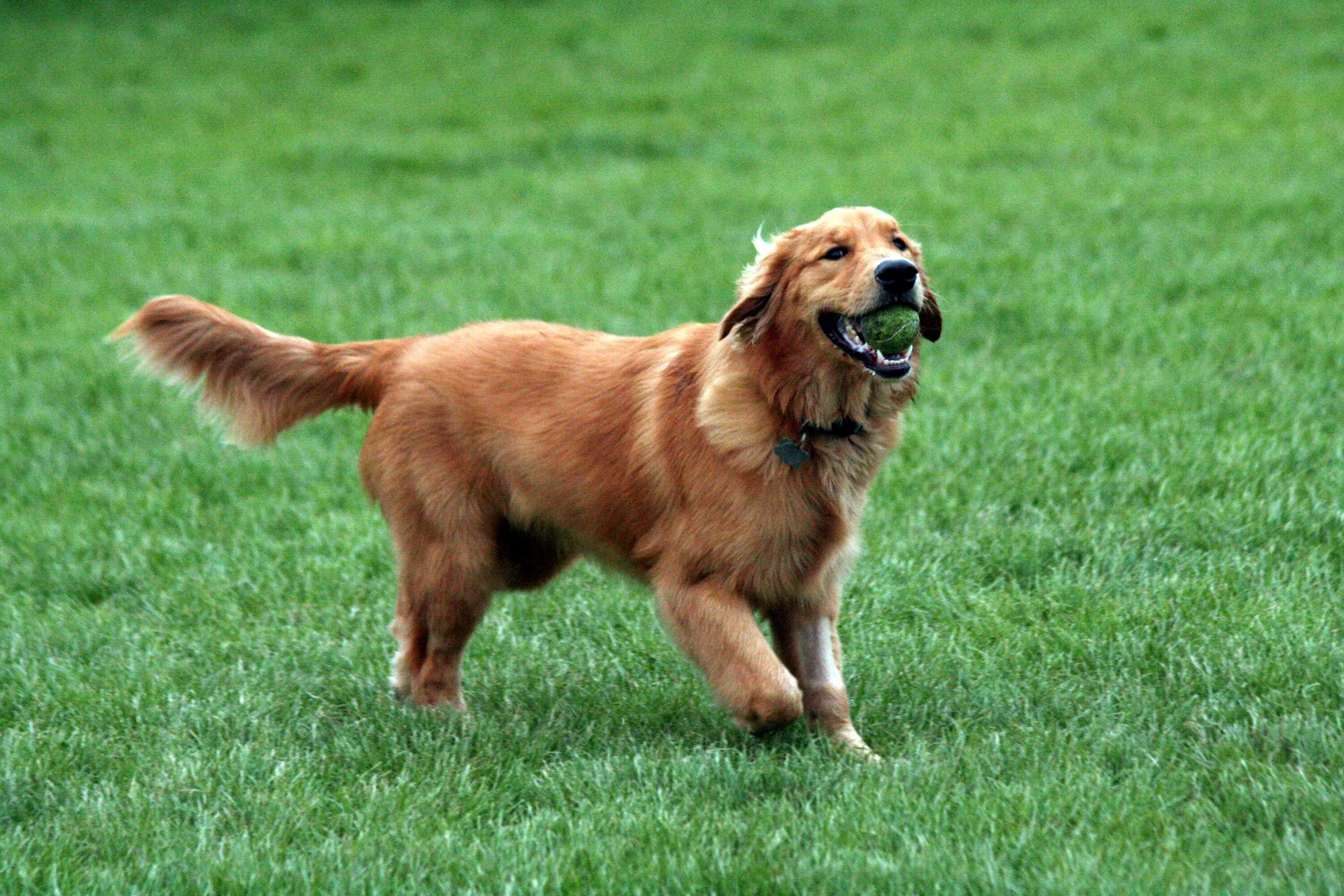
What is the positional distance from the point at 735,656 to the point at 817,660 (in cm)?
41

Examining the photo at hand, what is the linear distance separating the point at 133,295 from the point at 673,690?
629 cm

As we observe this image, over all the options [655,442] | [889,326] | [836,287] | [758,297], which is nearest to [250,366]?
[655,442]

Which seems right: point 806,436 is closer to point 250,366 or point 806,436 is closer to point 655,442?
point 655,442

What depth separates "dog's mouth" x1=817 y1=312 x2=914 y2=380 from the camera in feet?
13.5

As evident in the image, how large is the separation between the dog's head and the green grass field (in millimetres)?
1098

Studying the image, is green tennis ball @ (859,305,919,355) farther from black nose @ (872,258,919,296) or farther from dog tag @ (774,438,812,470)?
dog tag @ (774,438,812,470)

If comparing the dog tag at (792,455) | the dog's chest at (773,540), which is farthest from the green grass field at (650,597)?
the dog tag at (792,455)

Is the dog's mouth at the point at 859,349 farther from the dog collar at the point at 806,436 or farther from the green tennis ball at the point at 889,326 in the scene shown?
the dog collar at the point at 806,436

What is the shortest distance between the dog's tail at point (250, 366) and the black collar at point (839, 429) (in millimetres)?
1487

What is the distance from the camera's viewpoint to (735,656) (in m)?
4.18

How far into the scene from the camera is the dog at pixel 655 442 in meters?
4.25

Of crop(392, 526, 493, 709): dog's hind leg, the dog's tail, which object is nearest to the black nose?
crop(392, 526, 493, 709): dog's hind leg

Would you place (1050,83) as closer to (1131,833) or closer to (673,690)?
(673,690)

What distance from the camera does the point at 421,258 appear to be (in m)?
10.3
